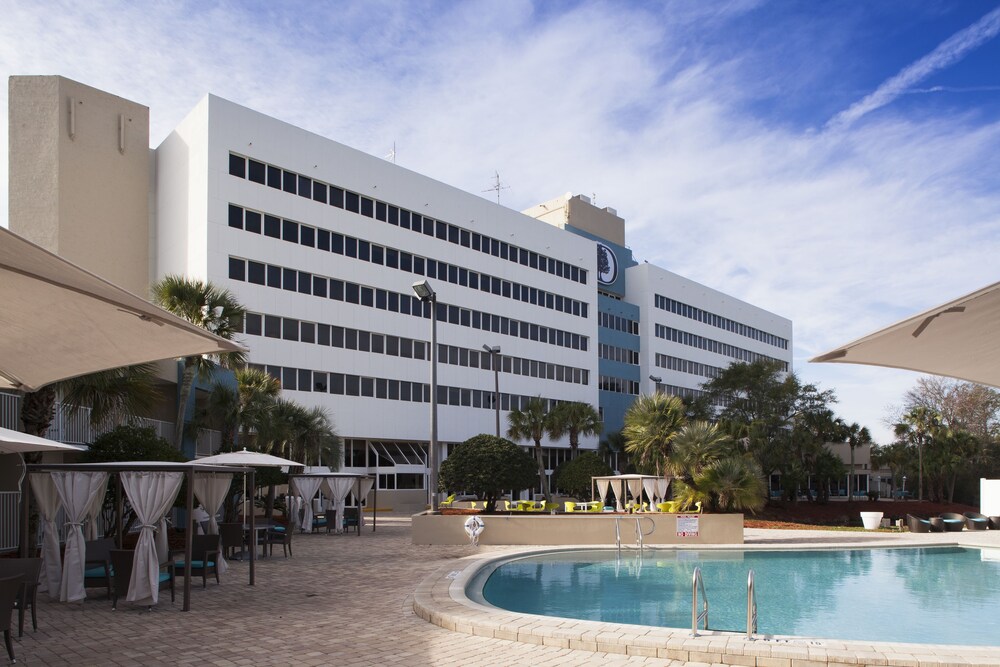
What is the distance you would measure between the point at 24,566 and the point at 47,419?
235 inches

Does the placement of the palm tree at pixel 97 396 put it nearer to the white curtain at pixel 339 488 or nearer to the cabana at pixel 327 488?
the cabana at pixel 327 488

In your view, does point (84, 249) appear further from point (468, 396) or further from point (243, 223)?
point (468, 396)

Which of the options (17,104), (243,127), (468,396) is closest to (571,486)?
(468,396)

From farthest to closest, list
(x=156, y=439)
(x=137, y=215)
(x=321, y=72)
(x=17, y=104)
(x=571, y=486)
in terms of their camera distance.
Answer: (x=571, y=486)
(x=137, y=215)
(x=17, y=104)
(x=156, y=439)
(x=321, y=72)

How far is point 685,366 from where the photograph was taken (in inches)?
2763

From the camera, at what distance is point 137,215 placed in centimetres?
3894

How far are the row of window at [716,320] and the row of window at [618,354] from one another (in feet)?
16.6

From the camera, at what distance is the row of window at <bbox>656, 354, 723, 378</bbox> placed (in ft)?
221

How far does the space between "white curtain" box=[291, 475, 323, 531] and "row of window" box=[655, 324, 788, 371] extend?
4455 cm

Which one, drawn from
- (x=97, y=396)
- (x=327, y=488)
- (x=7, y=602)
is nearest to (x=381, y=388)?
(x=327, y=488)

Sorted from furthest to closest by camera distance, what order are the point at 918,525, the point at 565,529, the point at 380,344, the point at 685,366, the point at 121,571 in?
the point at 685,366, the point at 380,344, the point at 918,525, the point at 565,529, the point at 121,571

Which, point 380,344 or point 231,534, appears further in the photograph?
point 380,344

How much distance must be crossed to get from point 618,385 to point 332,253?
96.5 ft

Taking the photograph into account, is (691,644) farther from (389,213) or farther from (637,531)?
(389,213)
